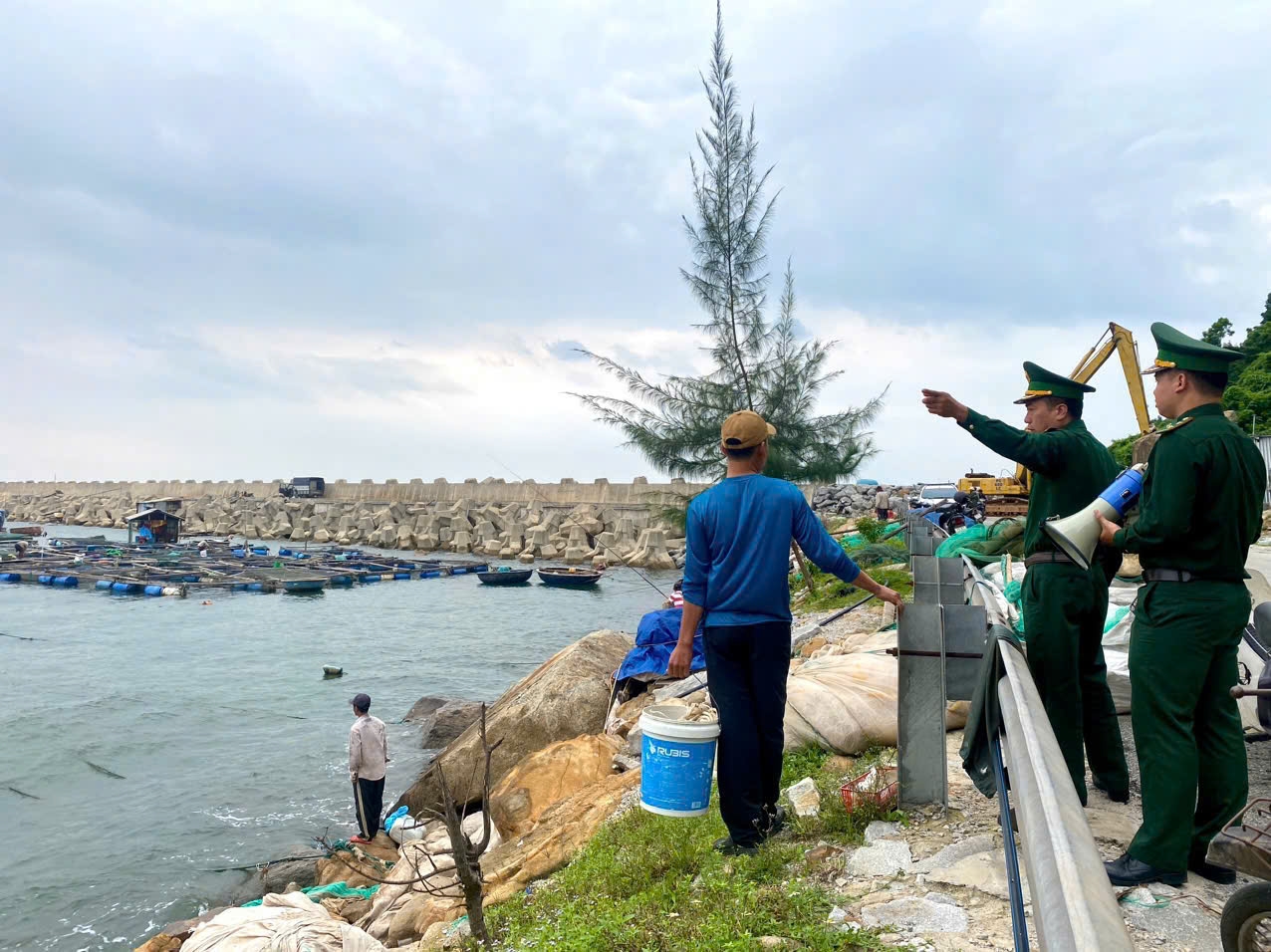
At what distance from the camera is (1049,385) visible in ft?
13.2

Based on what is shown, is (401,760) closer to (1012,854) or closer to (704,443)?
(704,443)

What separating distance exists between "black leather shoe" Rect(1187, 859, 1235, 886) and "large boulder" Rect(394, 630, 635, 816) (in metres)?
7.01

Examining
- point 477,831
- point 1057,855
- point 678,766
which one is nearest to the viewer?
point 1057,855

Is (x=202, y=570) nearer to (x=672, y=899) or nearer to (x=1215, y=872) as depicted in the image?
(x=672, y=899)

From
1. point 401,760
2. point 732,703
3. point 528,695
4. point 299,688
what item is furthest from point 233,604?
point 732,703

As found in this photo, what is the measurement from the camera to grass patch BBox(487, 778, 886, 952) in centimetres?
309

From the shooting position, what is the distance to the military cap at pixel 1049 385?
13.1 feet

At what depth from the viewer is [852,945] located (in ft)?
9.53

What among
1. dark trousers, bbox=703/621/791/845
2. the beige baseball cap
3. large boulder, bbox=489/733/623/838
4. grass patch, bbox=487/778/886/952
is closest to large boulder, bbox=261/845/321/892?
large boulder, bbox=489/733/623/838

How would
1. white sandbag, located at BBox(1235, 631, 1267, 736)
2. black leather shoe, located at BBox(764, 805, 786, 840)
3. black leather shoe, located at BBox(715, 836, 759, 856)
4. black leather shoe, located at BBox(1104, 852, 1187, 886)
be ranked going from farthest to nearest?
white sandbag, located at BBox(1235, 631, 1267, 736)
black leather shoe, located at BBox(764, 805, 786, 840)
black leather shoe, located at BBox(715, 836, 759, 856)
black leather shoe, located at BBox(1104, 852, 1187, 886)

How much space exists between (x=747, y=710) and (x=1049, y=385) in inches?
78.1

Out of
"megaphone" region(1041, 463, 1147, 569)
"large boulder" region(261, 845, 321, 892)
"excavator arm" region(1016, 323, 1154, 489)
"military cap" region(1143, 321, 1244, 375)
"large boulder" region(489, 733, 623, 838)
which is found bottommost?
"large boulder" region(261, 845, 321, 892)

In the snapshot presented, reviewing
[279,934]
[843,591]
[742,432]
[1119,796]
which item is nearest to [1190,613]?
[1119,796]

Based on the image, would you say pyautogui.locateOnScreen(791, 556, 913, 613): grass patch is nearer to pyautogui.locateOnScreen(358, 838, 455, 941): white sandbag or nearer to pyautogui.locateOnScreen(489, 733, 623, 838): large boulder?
pyautogui.locateOnScreen(489, 733, 623, 838): large boulder
